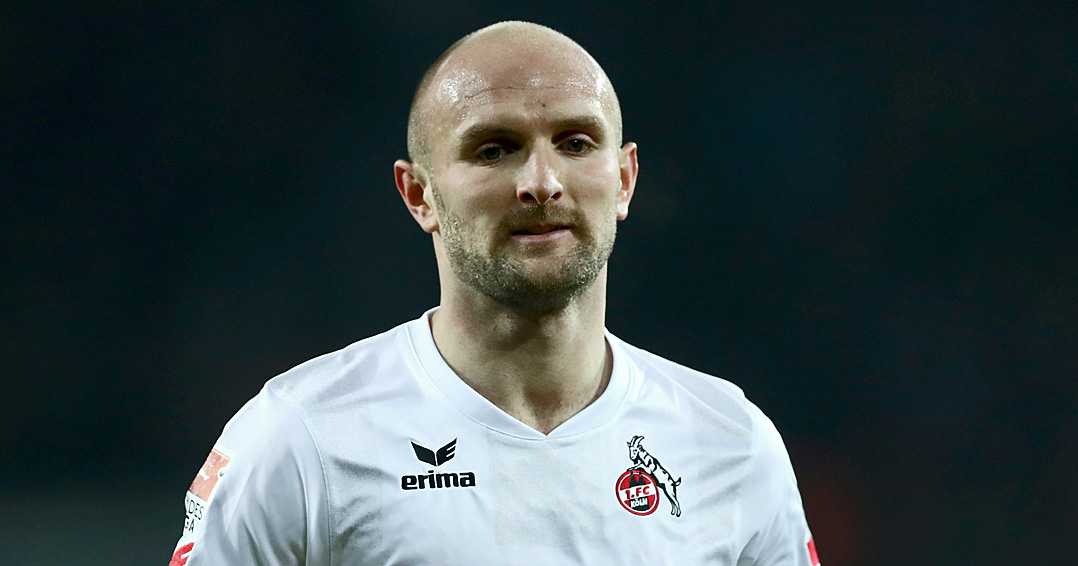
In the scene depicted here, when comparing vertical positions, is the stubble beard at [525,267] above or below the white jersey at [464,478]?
above

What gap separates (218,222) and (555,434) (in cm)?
195

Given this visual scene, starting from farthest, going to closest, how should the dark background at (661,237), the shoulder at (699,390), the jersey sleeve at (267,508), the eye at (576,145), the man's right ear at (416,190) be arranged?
1. the dark background at (661,237)
2. the shoulder at (699,390)
3. the man's right ear at (416,190)
4. the eye at (576,145)
5. the jersey sleeve at (267,508)

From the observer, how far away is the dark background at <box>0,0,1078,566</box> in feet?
11.5

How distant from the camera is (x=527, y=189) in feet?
5.86

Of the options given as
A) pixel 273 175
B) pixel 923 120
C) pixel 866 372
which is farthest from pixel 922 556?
pixel 273 175

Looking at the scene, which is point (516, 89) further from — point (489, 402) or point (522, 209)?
point (489, 402)

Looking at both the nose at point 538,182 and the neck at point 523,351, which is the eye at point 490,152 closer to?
the nose at point 538,182

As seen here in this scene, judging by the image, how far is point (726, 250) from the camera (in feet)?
11.9

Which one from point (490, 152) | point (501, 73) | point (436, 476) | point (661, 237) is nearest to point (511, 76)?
point (501, 73)

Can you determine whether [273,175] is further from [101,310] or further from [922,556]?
[922,556]

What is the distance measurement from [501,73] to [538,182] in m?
0.22

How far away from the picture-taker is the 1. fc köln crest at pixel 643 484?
1914 millimetres

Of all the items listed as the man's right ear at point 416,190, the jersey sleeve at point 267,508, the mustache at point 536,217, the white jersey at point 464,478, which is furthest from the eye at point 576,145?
the jersey sleeve at point 267,508

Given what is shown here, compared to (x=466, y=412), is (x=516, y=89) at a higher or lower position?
higher
